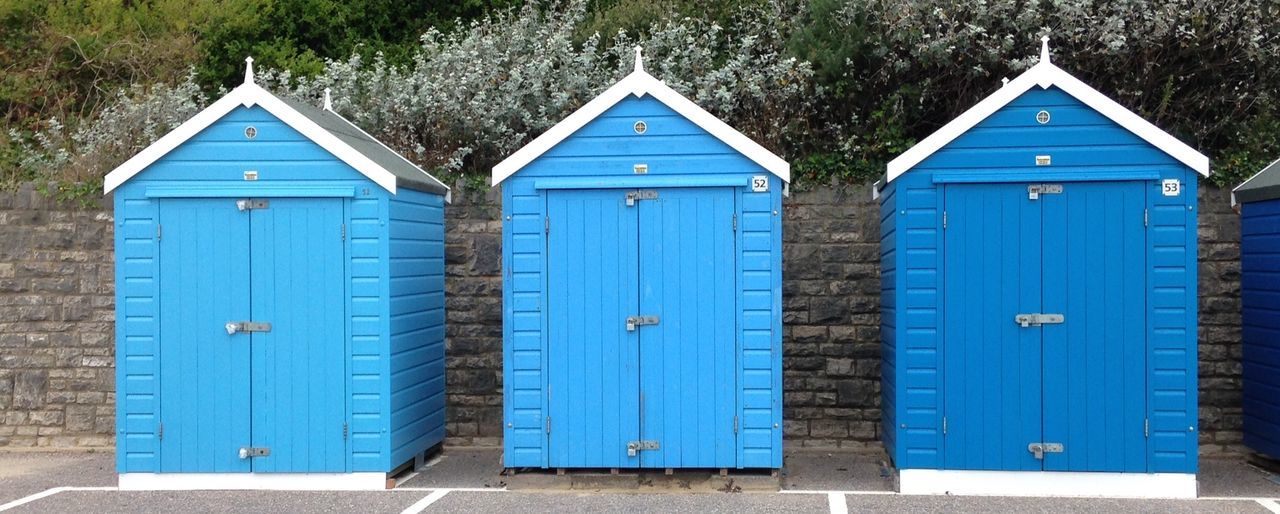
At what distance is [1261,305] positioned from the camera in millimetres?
8031

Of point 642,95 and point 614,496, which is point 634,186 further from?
point 614,496

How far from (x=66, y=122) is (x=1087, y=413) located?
10.8m

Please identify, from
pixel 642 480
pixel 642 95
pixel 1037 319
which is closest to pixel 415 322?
pixel 642 480

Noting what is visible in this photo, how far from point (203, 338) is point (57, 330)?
2736 millimetres

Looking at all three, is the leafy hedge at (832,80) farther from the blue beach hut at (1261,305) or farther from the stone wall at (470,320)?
the blue beach hut at (1261,305)

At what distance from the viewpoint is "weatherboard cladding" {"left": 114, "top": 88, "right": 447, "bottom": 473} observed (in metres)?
7.63

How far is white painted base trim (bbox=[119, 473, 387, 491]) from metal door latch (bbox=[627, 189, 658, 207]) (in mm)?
2360

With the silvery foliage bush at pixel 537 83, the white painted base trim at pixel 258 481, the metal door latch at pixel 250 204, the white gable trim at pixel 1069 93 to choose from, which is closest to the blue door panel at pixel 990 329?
the white gable trim at pixel 1069 93

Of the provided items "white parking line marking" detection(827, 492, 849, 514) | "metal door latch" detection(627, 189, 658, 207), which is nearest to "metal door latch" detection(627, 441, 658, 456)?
"white parking line marking" detection(827, 492, 849, 514)

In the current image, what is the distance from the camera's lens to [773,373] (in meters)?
7.50

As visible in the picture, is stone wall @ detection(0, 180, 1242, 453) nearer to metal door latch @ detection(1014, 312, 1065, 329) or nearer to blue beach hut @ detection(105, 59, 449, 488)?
blue beach hut @ detection(105, 59, 449, 488)

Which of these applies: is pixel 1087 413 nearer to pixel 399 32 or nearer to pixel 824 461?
pixel 824 461

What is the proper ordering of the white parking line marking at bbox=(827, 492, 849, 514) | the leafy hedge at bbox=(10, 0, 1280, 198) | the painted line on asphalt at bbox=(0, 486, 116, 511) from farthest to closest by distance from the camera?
the leafy hedge at bbox=(10, 0, 1280, 198) < the painted line on asphalt at bbox=(0, 486, 116, 511) < the white parking line marking at bbox=(827, 492, 849, 514)

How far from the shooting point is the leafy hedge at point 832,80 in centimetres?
1020
